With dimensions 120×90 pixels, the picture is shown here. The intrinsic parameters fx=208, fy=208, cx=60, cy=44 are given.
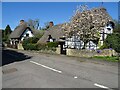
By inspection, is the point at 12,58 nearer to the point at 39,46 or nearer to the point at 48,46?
the point at 48,46

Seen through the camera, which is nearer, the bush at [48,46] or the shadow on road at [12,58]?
the shadow on road at [12,58]

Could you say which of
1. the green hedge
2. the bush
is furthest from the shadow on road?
the bush

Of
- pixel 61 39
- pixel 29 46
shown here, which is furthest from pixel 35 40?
pixel 61 39

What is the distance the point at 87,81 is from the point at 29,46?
3633cm

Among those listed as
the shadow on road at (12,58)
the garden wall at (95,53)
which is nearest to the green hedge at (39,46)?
the garden wall at (95,53)

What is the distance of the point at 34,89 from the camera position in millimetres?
9031

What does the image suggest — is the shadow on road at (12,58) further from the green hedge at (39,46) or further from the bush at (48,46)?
the bush at (48,46)

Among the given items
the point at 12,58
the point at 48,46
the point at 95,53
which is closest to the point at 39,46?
the point at 48,46

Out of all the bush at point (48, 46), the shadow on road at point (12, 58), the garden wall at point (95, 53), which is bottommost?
the shadow on road at point (12, 58)

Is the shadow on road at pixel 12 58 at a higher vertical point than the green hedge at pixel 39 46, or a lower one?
lower

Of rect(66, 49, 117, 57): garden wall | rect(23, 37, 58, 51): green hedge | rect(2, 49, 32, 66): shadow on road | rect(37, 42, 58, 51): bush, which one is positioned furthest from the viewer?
rect(23, 37, 58, 51): green hedge

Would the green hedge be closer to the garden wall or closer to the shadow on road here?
the garden wall

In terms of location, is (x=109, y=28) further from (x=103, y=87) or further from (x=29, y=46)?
(x=103, y=87)

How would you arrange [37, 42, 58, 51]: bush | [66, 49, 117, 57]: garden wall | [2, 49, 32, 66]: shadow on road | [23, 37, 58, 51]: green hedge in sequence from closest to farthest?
[2, 49, 32, 66]: shadow on road
[66, 49, 117, 57]: garden wall
[37, 42, 58, 51]: bush
[23, 37, 58, 51]: green hedge
